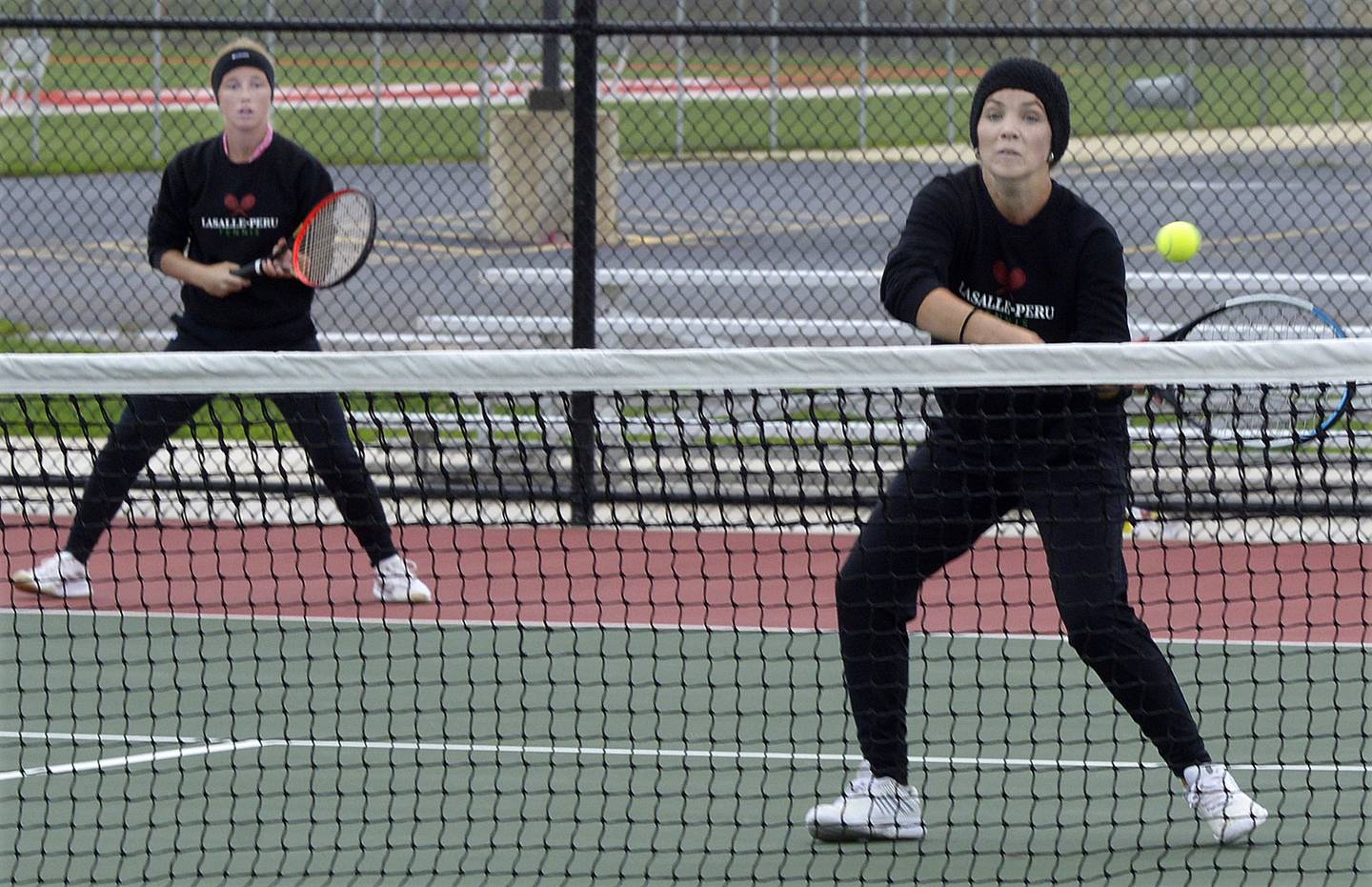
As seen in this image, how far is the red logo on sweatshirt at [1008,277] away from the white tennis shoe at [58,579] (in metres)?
3.15

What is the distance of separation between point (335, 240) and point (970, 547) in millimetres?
2502

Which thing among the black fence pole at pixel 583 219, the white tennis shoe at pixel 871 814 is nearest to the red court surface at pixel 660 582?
the black fence pole at pixel 583 219

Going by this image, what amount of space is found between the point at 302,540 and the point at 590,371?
3.56 m

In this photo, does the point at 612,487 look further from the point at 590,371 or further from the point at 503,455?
the point at 590,371

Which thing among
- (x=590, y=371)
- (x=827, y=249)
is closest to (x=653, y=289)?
(x=827, y=249)

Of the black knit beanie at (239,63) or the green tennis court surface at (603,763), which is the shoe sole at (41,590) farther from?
the black knit beanie at (239,63)

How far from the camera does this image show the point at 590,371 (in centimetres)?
384

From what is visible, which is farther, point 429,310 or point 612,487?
point 429,310

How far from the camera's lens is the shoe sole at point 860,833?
13.6 feet

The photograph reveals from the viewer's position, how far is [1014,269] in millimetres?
4035

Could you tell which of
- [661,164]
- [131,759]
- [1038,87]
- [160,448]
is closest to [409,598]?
[160,448]

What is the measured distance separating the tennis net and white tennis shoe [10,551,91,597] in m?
0.05

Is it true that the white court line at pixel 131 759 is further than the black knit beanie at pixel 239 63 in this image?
No

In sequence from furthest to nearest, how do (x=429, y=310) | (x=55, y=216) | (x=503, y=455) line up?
(x=55, y=216)
(x=429, y=310)
(x=503, y=455)
